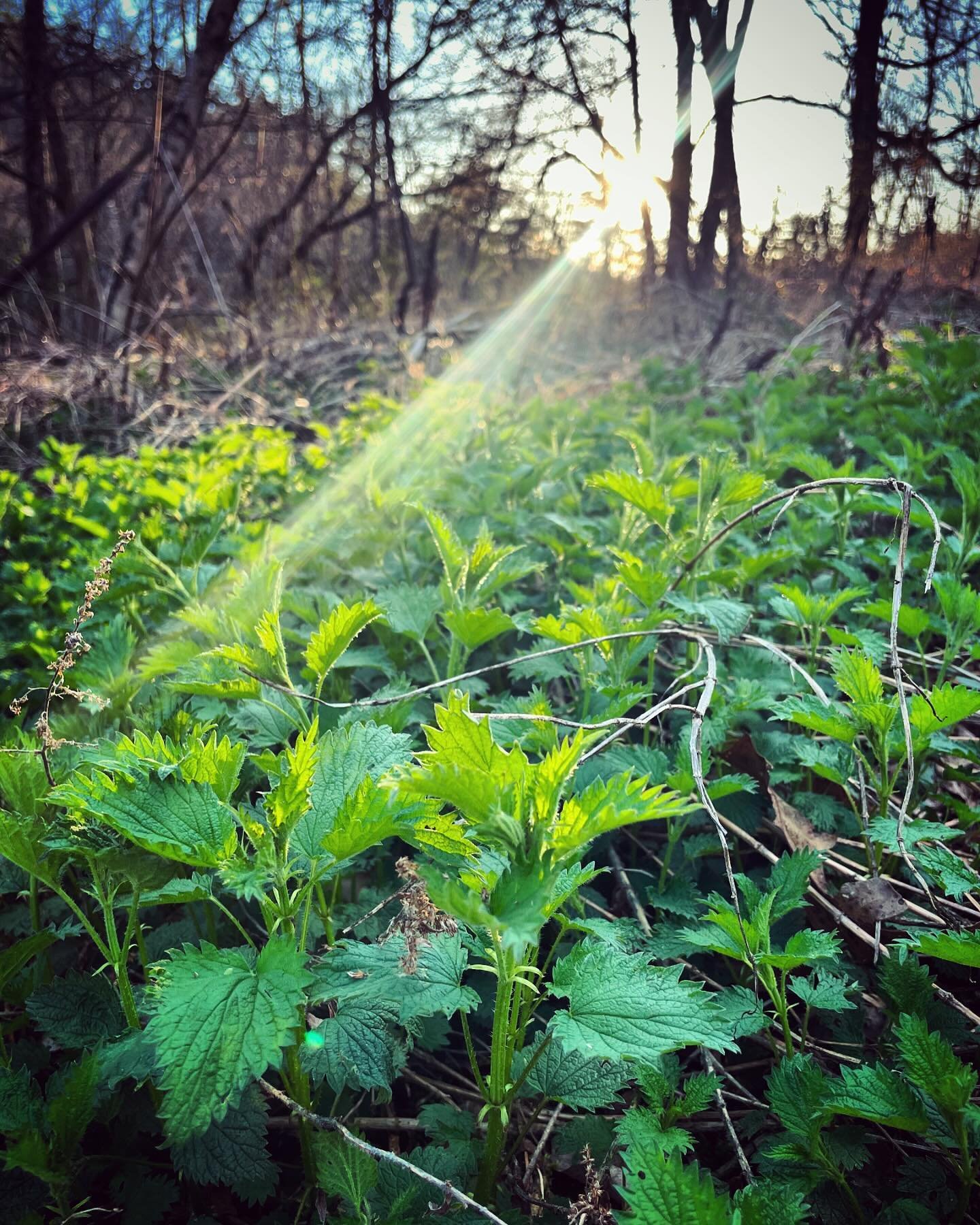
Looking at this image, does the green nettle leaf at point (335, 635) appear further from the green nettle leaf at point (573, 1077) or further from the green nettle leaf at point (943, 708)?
the green nettle leaf at point (943, 708)

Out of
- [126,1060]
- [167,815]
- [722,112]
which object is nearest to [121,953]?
[126,1060]

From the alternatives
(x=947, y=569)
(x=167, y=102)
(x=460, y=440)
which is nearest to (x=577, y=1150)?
(x=947, y=569)

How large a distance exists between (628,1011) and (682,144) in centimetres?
645

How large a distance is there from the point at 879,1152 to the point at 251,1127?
3.21 ft

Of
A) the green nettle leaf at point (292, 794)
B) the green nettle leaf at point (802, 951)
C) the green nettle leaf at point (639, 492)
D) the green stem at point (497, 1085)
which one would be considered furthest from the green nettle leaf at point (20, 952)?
the green nettle leaf at point (639, 492)

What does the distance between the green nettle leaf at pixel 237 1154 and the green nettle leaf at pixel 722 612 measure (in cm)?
118

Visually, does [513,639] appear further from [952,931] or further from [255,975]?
[255,975]

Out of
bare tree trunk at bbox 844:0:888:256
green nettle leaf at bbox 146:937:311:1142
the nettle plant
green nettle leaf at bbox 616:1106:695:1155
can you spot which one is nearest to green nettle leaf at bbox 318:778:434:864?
→ the nettle plant

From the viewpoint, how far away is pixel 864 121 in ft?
17.6

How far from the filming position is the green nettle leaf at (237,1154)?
96 cm

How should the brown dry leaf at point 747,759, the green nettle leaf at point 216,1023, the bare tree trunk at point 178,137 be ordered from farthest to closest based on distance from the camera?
the bare tree trunk at point 178,137 → the brown dry leaf at point 747,759 → the green nettle leaf at point 216,1023

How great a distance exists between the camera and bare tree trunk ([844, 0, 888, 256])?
16.2 feet

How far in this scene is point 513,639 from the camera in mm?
2260

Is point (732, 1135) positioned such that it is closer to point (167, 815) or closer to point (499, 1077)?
point (499, 1077)
